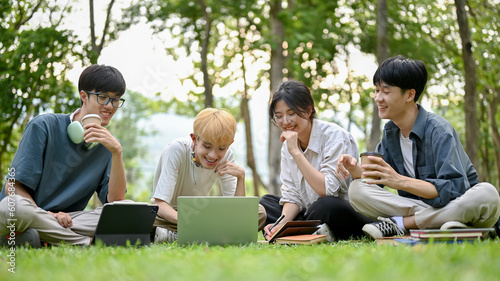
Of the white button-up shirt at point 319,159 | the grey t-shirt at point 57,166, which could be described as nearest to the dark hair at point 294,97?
the white button-up shirt at point 319,159

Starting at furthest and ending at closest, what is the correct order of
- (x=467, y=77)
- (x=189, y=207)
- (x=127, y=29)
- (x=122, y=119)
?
(x=122, y=119) < (x=127, y=29) < (x=467, y=77) < (x=189, y=207)

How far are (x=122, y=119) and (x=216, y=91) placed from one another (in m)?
7.64

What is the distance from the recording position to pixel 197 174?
4383 millimetres

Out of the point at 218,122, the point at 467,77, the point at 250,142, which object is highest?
the point at 467,77

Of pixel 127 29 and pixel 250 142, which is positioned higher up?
pixel 127 29

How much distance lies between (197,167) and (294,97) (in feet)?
3.49

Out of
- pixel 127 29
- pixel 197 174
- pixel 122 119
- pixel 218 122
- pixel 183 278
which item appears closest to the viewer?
pixel 183 278

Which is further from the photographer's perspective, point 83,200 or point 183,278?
point 83,200

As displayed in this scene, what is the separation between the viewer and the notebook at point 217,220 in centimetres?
332

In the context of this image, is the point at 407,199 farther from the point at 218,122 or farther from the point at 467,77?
the point at 467,77

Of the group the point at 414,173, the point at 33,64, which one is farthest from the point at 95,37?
the point at 414,173

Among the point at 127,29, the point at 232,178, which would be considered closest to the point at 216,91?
the point at 127,29

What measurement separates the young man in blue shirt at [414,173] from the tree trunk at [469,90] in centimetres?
408

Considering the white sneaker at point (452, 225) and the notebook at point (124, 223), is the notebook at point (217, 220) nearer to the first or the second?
the notebook at point (124, 223)
